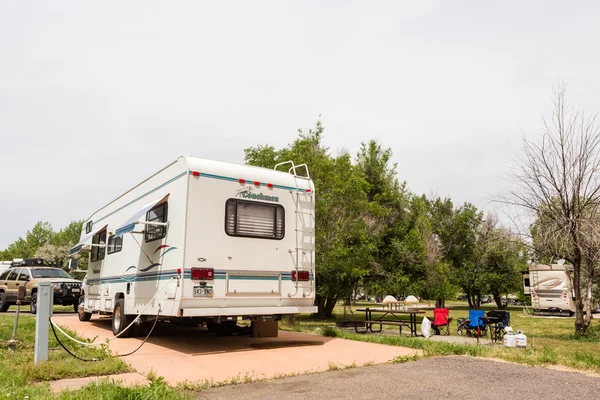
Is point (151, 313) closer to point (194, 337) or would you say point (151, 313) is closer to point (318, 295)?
point (194, 337)

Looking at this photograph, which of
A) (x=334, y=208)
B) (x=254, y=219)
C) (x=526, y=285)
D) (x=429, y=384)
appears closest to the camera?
(x=429, y=384)

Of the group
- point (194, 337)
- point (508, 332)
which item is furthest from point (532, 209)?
point (194, 337)

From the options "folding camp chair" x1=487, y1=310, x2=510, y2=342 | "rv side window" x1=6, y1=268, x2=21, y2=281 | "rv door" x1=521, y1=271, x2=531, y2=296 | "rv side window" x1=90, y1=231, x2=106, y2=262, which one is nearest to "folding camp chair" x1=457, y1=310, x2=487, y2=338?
"folding camp chair" x1=487, y1=310, x2=510, y2=342

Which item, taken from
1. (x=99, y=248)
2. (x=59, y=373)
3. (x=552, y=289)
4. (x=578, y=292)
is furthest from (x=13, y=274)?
(x=552, y=289)

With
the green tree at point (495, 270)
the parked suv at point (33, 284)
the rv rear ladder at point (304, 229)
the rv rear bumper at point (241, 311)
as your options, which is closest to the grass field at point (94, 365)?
the rv rear bumper at point (241, 311)

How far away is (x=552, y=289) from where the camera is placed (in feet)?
84.1

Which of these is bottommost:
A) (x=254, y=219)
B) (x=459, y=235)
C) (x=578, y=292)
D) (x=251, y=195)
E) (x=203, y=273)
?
(x=578, y=292)

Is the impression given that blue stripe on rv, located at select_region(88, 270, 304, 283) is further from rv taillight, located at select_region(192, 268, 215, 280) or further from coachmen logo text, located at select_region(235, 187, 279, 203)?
coachmen logo text, located at select_region(235, 187, 279, 203)

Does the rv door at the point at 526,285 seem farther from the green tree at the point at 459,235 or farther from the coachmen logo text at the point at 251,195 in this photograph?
the coachmen logo text at the point at 251,195

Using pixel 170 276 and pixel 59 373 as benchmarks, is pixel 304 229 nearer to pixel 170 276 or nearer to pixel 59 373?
pixel 170 276

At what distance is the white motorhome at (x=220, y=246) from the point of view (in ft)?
26.6

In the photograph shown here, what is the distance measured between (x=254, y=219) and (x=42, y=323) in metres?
3.67

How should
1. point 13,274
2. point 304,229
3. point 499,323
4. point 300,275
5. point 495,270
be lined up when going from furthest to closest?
point 495,270 < point 13,274 < point 499,323 < point 304,229 < point 300,275

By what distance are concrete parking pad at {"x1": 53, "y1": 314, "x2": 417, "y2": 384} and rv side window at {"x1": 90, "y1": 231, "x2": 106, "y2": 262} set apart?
215cm
